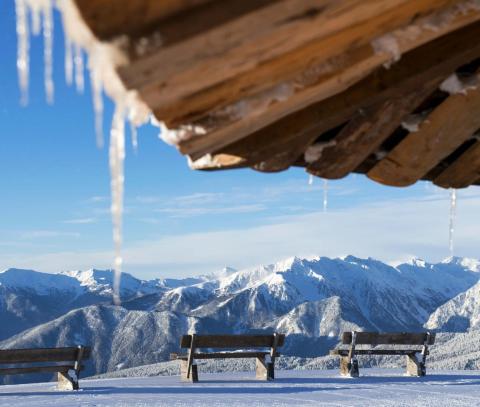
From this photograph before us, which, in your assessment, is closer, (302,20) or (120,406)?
(302,20)

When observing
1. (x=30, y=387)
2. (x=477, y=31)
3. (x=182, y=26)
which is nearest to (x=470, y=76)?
(x=477, y=31)

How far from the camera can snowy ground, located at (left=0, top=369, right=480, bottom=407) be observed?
9875 mm

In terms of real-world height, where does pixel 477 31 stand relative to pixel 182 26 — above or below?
above

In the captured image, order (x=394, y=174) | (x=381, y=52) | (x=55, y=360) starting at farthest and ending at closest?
1. (x=55, y=360)
2. (x=394, y=174)
3. (x=381, y=52)

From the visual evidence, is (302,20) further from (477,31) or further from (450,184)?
(450,184)

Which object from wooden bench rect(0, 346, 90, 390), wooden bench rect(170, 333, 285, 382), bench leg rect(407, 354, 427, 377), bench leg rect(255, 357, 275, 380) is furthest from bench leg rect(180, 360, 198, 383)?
bench leg rect(407, 354, 427, 377)

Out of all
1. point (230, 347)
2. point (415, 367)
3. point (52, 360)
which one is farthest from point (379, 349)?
point (52, 360)

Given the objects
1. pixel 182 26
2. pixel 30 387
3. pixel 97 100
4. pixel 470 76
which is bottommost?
pixel 30 387

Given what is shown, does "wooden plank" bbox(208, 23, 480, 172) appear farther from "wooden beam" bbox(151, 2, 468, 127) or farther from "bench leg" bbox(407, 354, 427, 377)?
"bench leg" bbox(407, 354, 427, 377)

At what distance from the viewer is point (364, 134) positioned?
2.09 meters

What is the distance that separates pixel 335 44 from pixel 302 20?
0.20 meters

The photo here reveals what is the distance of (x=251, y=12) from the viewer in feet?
4.17

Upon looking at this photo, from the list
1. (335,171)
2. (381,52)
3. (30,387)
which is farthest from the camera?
(30,387)

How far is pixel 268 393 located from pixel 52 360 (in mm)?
3953
